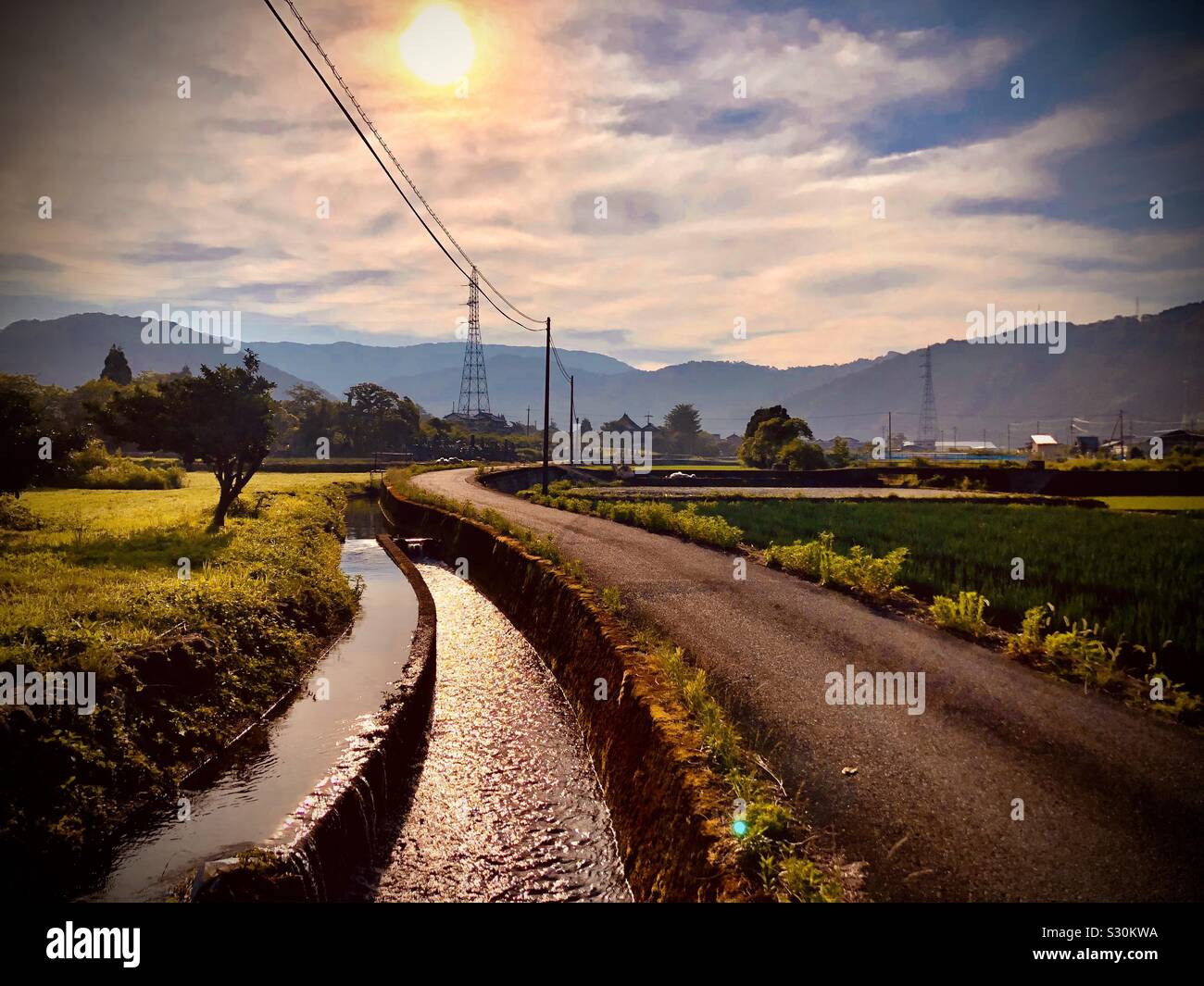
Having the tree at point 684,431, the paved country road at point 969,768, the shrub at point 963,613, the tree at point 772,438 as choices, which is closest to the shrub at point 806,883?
the paved country road at point 969,768

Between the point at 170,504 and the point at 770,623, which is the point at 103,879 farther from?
the point at 170,504

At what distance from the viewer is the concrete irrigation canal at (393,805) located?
6973mm

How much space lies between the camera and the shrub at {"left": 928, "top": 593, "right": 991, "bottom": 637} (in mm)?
11086

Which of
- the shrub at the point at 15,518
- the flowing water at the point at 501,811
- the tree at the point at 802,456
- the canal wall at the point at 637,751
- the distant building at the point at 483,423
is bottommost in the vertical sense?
the flowing water at the point at 501,811

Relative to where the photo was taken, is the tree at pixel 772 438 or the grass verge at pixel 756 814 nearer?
the grass verge at pixel 756 814

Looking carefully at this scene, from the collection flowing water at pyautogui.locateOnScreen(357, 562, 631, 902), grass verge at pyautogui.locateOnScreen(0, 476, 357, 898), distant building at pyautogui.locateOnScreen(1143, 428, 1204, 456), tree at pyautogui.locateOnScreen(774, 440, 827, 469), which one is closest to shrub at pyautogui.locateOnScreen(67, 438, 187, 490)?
→ grass verge at pyautogui.locateOnScreen(0, 476, 357, 898)

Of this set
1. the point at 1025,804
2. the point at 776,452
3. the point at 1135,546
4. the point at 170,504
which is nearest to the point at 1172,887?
the point at 1025,804

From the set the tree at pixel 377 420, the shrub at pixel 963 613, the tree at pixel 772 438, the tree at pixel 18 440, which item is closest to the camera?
the shrub at pixel 963 613

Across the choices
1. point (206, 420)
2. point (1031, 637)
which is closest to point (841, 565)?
point (1031, 637)

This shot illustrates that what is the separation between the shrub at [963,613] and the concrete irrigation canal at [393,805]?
6.98 m

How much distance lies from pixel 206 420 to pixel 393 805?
74.7 ft

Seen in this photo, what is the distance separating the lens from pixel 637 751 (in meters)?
8.48

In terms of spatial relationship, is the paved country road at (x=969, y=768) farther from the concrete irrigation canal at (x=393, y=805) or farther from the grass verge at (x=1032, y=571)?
the concrete irrigation canal at (x=393, y=805)
